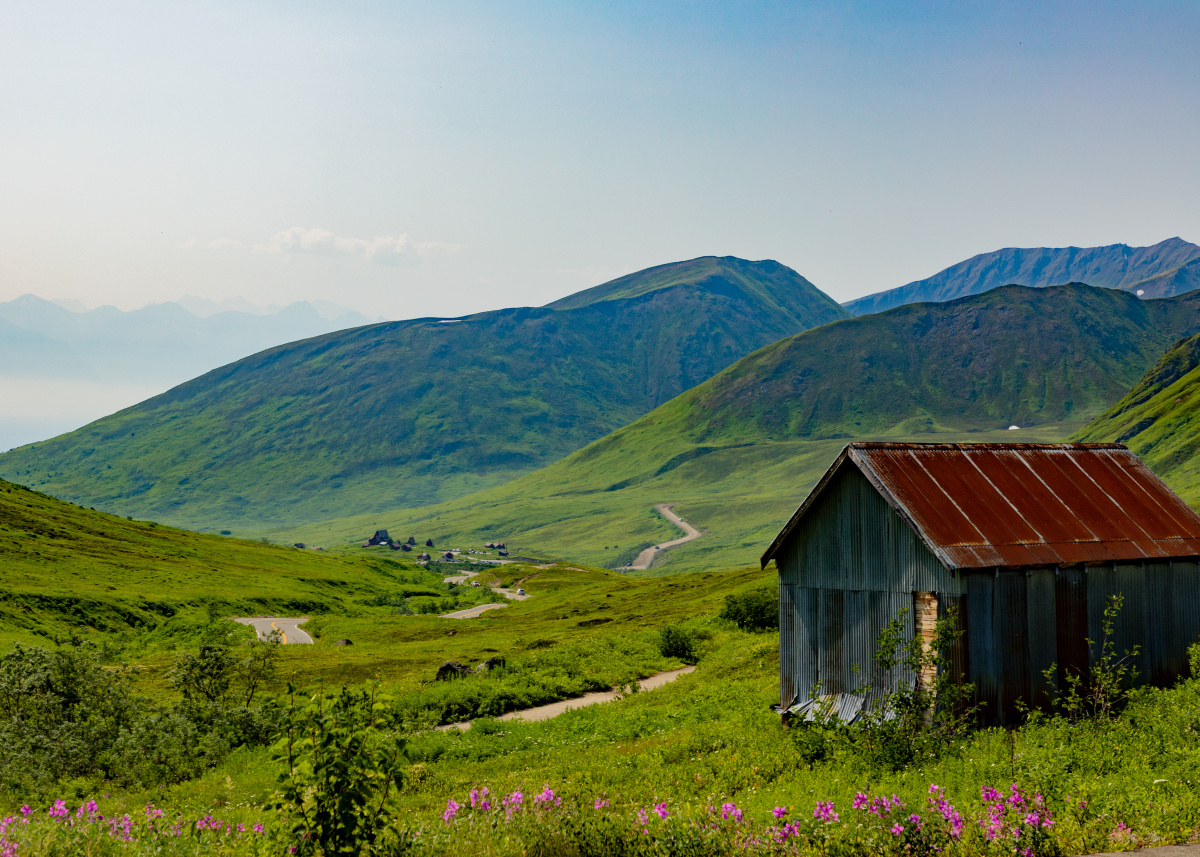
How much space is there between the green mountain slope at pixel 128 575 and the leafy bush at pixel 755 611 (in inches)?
2021

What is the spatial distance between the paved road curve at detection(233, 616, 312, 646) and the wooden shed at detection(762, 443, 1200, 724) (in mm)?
59983

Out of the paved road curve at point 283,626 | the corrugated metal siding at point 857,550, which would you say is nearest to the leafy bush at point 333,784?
the corrugated metal siding at point 857,550

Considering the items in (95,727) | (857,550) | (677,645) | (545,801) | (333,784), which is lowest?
(677,645)

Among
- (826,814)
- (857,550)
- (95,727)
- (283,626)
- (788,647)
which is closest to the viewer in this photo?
(826,814)

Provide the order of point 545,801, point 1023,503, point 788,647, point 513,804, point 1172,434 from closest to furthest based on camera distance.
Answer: point 513,804 < point 545,801 < point 1023,503 < point 788,647 < point 1172,434

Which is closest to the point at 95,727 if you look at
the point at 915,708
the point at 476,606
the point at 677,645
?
Answer: the point at 915,708

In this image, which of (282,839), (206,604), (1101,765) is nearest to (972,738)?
(1101,765)

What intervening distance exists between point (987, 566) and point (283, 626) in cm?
8216

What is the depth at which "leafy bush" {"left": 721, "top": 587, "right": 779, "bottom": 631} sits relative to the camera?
185ft

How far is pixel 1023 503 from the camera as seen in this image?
26531 millimetres

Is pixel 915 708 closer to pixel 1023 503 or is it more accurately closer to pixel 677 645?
pixel 1023 503

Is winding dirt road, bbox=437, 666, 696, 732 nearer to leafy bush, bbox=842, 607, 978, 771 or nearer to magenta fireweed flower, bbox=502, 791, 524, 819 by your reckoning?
leafy bush, bbox=842, 607, 978, 771

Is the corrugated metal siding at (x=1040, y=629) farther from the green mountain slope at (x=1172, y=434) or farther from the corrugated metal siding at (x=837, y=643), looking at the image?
the green mountain slope at (x=1172, y=434)

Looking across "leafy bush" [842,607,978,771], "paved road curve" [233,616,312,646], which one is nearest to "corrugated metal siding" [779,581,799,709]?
"leafy bush" [842,607,978,771]
